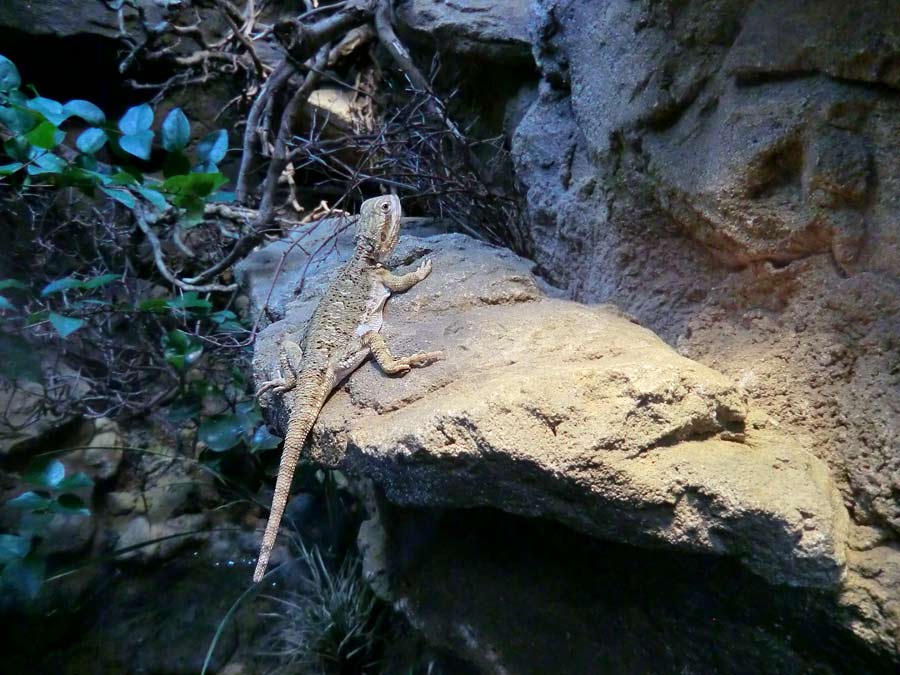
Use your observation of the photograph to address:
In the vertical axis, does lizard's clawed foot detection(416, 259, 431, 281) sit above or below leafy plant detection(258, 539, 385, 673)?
above

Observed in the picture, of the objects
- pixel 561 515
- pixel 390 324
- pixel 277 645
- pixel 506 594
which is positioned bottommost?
pixel 277 645

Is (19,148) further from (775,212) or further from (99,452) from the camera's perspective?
(775,212)

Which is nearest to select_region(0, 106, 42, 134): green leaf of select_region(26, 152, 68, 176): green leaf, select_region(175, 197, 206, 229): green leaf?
select_region(26, 152, 68, 176): green leaf

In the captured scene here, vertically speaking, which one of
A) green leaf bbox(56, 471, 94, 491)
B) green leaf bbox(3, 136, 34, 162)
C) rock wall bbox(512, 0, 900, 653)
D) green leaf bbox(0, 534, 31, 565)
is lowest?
green leaf bbox(0, 534, 31, 565)

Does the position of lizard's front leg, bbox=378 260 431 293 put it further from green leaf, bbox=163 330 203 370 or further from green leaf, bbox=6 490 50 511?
green leaf, bbox=6 490 50 511

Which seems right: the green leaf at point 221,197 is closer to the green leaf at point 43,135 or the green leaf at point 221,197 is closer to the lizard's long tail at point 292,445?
the green leaf at point 43,135

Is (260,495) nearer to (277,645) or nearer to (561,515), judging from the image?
(277,645)

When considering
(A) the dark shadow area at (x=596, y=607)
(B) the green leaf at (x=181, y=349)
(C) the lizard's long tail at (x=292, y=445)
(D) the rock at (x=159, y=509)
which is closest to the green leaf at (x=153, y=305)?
(B) the green leaf at (x=181, y=349)

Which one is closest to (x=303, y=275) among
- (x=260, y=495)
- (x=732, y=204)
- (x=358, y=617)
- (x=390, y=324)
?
(x=390, y=324)
